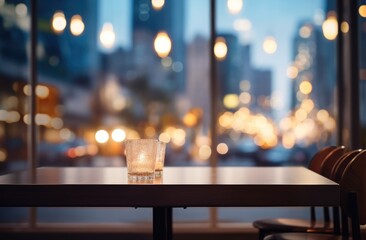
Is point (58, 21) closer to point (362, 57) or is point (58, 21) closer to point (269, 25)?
point (269, 25)

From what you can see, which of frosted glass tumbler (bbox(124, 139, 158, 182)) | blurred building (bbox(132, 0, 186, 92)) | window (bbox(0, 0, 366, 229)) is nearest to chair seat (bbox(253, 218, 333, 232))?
frosted glass tumbler (bbox(124, 139, 158, 182))

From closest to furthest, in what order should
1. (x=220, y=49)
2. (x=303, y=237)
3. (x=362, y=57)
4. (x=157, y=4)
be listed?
(x=303, y=237) < (x=362, y=57) < (x=220, y=49) < (x=157, y=4)

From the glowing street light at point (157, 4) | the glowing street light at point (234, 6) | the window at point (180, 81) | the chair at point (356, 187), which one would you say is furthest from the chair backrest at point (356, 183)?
the glowing street light at point (157, 4)

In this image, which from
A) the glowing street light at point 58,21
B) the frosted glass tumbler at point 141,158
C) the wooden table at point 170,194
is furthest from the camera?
the glowing street light at point 58,21

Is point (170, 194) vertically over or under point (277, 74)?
under

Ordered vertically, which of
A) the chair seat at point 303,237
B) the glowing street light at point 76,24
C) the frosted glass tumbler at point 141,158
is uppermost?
the glowing street light at point 76,24

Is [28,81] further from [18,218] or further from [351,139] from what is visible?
[351,139]

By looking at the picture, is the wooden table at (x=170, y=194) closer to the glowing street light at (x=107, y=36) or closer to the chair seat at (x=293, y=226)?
the chair seat at (x=293, y=226)

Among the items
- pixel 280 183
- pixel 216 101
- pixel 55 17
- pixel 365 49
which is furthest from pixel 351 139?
pixel 280 183

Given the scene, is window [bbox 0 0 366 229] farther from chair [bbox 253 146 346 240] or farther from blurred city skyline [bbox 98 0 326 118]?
chair [bbox 253 146 346 240]

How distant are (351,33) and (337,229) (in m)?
2.48

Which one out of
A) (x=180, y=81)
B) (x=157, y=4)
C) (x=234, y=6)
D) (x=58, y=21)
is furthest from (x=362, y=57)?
(x=58, y=21)

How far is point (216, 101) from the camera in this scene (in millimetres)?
4992

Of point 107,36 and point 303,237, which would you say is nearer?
point 303,237
